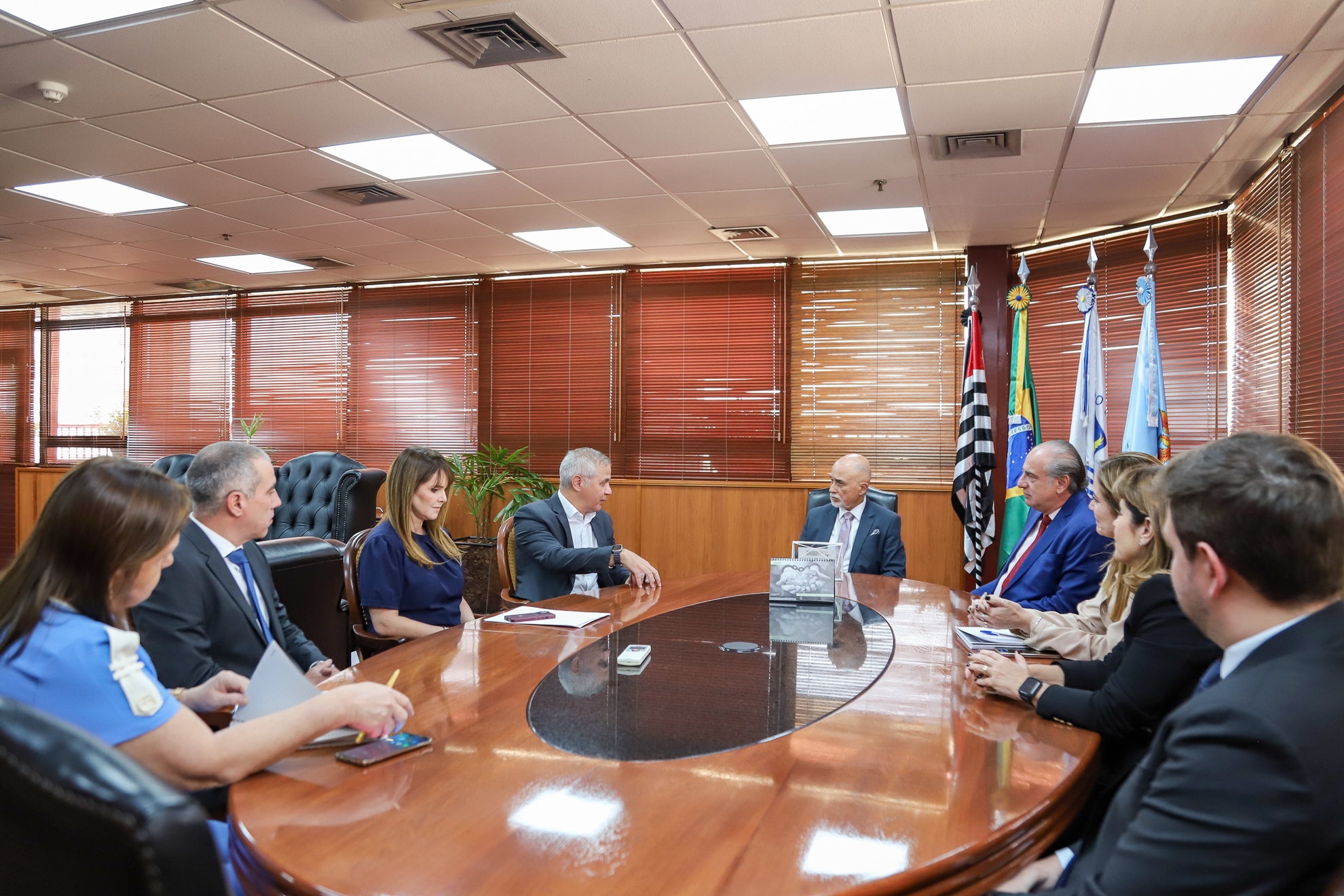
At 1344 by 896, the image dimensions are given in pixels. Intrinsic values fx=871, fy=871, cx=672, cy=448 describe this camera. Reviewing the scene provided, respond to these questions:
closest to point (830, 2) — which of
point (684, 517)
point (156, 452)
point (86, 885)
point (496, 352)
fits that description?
point (86, 885)

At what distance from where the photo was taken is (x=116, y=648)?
1231mm

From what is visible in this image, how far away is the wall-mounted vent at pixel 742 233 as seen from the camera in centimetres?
561

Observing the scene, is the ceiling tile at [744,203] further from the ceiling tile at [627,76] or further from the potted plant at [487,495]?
the potted plant at [487,495]

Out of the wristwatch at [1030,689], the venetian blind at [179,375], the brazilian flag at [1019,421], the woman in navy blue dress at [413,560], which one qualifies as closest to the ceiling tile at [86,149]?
the woman in navy blue dress at [413,560]

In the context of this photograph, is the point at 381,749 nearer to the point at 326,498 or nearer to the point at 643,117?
the point at 643,117

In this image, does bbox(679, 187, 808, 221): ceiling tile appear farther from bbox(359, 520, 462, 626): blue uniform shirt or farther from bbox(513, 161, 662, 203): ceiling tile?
bbox(359, 520, 462, 626): blue uniform shirt

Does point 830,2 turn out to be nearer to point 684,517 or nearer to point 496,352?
point 684,517

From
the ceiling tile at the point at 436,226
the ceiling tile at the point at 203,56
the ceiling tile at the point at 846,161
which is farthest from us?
the ceiling tile at the point at 436,226

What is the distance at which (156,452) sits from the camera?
27.2 ft

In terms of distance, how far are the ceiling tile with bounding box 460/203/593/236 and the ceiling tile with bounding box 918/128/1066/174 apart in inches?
83.9

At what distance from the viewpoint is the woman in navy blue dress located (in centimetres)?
293

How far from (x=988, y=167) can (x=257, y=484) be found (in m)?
3.67

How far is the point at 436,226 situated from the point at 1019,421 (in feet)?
12.8

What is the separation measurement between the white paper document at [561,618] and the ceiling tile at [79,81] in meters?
2.61
